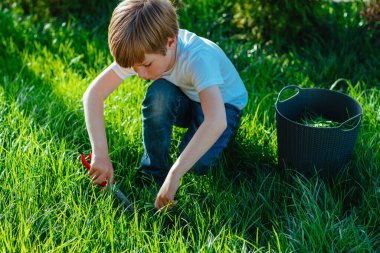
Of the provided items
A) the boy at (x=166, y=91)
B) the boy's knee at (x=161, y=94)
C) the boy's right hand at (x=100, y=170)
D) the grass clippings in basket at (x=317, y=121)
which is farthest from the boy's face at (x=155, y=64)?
the grass clippings in basket at (x=317, y=121)

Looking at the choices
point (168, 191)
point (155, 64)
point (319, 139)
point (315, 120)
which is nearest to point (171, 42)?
point (155, 64)

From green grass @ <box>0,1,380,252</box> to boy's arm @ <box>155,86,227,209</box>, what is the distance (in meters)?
0.15

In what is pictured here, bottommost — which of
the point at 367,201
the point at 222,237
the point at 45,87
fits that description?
the point at 367,201

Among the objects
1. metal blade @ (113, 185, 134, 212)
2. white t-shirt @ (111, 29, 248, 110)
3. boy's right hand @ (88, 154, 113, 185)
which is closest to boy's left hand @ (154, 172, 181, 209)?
metal blade @ (113, 185, 134, 212)

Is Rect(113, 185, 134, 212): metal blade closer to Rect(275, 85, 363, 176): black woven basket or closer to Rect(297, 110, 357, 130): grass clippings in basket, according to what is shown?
Rect(275, 85, 363, 176): black woven basket

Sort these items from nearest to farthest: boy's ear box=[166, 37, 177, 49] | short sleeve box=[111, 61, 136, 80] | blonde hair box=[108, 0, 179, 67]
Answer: blonde hair box=[108, 0, 179, 67]
boy's ear box=[166, 37, 177, 49]
short sleeve box=[111, 61, 136, 80]

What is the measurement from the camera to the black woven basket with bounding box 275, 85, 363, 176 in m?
2.59

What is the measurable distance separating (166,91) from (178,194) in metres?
0.48

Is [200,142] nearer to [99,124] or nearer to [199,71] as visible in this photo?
[199,71]

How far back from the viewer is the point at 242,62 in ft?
12.8

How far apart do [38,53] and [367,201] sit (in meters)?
2.49

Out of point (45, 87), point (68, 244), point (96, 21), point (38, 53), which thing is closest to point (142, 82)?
point (45, 87)

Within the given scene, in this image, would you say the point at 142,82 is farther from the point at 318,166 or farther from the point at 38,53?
the point at 318,166

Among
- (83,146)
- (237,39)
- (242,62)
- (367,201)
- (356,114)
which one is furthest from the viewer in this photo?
(237,39)
